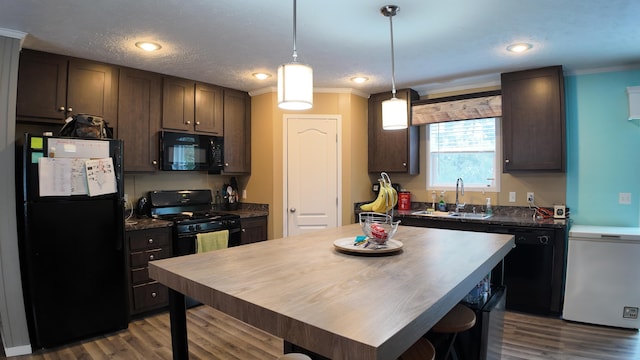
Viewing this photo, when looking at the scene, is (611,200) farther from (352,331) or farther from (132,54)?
(132,54)

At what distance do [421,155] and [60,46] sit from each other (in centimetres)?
370

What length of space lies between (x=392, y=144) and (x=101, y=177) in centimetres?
300

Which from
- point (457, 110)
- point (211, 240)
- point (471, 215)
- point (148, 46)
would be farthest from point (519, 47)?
point (211, 240)

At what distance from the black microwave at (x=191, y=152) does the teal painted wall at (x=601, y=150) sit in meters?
3.64

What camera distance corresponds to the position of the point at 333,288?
47.6 inches

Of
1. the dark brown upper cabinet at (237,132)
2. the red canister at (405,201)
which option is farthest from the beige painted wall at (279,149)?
the red canister at (405,201)

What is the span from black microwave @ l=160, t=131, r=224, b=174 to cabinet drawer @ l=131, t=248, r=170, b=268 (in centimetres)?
85

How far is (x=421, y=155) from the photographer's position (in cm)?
447

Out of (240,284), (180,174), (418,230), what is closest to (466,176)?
(418,230)

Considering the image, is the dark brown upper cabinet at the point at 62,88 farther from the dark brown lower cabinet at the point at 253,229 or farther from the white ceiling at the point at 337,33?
the dark brown lower cabinet at the point at 253,229

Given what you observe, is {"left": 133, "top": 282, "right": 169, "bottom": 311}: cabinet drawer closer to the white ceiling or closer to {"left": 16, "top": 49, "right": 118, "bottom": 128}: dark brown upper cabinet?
{"left": 16, "top": 49, "right": 118, "bottom": 128}: dark brown upper cabinet

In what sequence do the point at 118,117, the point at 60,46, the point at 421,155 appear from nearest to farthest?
the point at 60,46, the point at 118,117, the point at 421,155

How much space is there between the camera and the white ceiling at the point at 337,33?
2.28m

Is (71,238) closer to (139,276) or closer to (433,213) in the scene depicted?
(139,276)
